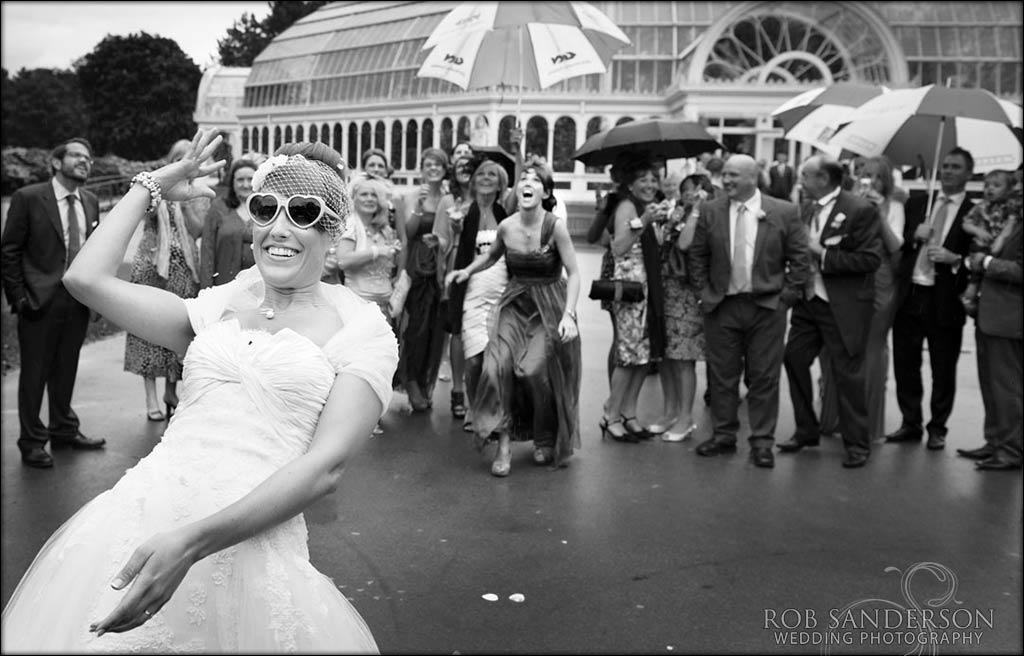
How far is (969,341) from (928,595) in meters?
8.76

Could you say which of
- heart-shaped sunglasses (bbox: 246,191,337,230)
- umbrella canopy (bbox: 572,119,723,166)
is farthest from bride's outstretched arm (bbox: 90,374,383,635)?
umbrella canopy (bbox: 572,119,723,166)

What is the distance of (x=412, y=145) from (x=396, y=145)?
49 cm

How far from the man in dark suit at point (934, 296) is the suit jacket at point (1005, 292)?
420 mm

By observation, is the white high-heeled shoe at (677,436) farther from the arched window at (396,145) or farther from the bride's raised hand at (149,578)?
the bride's raised hand at (149,578)

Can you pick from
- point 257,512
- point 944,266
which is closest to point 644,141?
point 944,266

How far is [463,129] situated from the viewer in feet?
32.0

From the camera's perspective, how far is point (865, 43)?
30.0 meters

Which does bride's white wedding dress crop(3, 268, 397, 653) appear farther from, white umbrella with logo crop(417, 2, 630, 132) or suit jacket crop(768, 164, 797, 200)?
suit jacket crop(768, 164, 797, 200)

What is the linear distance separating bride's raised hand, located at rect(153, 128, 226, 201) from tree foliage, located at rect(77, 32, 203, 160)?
2.27 feet

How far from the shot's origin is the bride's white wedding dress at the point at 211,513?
1944 millimetres

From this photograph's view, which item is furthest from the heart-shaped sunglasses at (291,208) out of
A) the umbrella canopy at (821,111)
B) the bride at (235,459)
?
the umbrella canopy at (821,111)

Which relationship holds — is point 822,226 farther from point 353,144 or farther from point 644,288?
point 353,144

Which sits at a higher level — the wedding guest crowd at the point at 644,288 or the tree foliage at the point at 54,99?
the tree foliage at the point at 54,99

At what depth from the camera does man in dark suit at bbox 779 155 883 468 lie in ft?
23.4
